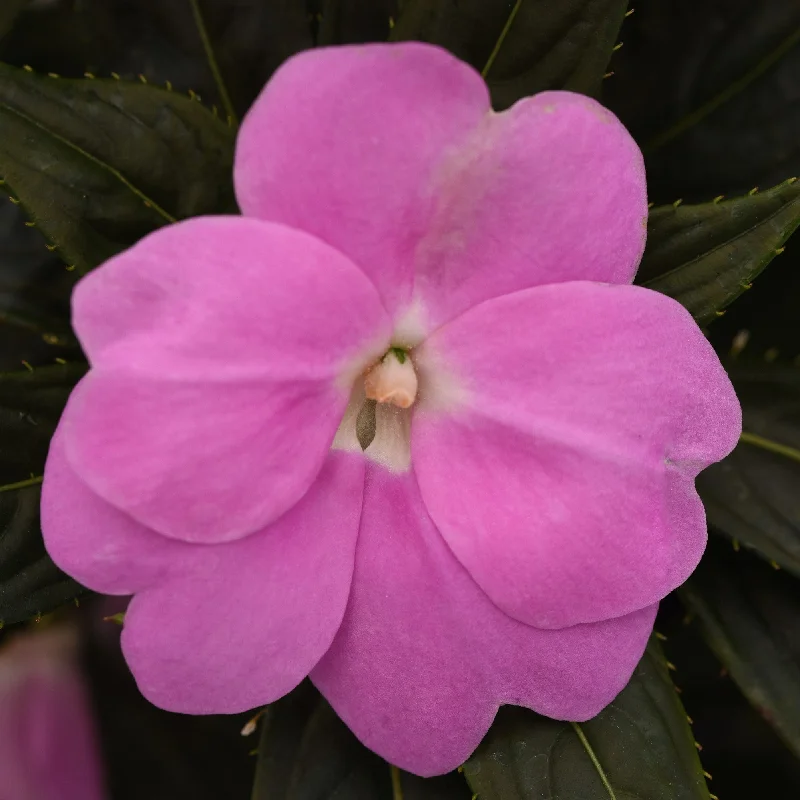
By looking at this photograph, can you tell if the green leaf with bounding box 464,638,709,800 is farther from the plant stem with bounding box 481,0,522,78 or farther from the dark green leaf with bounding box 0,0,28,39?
the dark green leaf with bounding box 0,0,28,39

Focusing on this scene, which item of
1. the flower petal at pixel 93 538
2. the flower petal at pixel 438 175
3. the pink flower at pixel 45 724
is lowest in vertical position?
the pink flower at pixel 45 724

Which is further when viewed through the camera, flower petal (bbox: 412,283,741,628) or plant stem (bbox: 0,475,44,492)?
plant stem (bbox: 0,475,44,492)

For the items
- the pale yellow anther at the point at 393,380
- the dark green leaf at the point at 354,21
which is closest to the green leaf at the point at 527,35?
the dark green leaf at the point at 354,21

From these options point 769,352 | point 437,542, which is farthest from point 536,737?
point 769,352

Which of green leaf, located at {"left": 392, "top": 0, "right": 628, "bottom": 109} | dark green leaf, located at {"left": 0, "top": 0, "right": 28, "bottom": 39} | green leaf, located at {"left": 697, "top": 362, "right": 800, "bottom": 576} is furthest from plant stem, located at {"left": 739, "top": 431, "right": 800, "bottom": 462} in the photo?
dark green leaf, located at {"left": 0, "top": 0, "right": 28, "bottom": 39}

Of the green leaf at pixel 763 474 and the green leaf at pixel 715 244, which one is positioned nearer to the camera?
the green leaf at pixel 715 244

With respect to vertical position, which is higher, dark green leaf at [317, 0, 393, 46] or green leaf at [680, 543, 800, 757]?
dark green leaf at [317, 0, 393, 46]

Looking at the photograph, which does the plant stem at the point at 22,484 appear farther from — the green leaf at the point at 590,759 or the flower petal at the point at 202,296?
the green leaf at the point at 590,759

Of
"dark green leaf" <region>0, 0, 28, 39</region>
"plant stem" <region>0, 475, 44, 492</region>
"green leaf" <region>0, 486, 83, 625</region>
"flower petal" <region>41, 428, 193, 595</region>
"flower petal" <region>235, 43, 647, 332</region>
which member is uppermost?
"flower petal" <region>235, 43, 647, 332</region>
